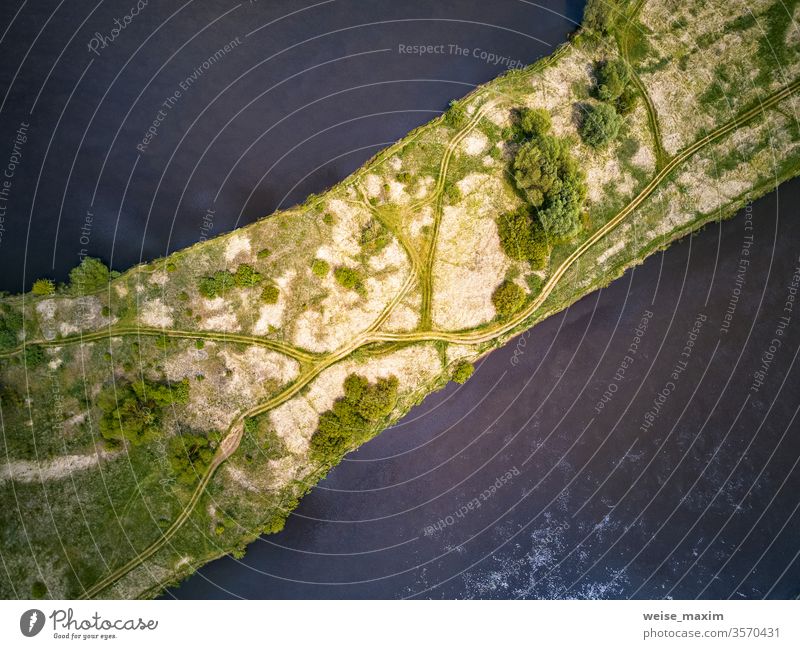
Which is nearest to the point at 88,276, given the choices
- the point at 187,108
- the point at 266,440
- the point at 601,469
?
the point at 187,108

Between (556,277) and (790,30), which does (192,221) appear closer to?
(556,277)

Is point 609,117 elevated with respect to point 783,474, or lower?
elevated

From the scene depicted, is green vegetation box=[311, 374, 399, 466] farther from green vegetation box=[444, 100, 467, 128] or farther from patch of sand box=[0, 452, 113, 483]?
green vegetation box=[444, 100, 467, 128]

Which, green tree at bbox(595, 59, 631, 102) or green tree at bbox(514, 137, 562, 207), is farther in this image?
green tree at bbox(595, 59, 631, 102)

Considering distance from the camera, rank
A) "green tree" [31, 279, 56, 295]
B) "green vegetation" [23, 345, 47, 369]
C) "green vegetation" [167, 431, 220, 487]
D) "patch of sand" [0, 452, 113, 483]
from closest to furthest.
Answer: "green vegetation" [23, 345, 47, 369]
"green tree" [31, 279, 56, 295]
"patch of sand" [0, 452, 113, 483]
"green vegetation" [167, 431, 220, 487]

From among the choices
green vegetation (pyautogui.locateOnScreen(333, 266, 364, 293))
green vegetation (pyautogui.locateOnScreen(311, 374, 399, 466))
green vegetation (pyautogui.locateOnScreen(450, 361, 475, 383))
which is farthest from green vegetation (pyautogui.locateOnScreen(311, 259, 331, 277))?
green vegetation (pyautogui.locateOnScreen(450, 361, 475, 383))

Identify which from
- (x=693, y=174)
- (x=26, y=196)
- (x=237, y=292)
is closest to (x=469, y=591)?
(x=237, y=292)
